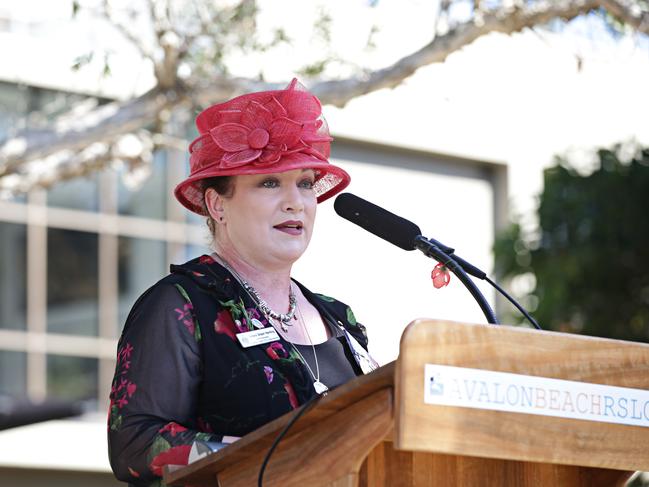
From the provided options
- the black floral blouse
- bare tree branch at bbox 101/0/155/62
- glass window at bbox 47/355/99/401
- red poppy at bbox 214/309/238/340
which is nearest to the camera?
the black floral blouse

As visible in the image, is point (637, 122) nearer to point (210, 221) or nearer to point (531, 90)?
point (531, 90)

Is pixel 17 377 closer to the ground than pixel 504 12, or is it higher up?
closer to the ground

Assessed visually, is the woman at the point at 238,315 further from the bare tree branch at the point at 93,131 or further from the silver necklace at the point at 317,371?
the bare tree branch at the point at 93,131

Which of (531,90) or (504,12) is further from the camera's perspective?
(531,90)

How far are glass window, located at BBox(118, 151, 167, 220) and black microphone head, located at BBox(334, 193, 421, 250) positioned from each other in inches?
294

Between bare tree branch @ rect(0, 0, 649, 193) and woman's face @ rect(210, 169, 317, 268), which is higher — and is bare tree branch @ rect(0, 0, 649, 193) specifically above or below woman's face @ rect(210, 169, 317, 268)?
above

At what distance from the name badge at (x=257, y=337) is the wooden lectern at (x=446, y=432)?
0.52 metres

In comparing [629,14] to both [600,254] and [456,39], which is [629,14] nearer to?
[456,39]

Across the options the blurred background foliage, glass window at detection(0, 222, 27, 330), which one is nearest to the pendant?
the blurred background foliage

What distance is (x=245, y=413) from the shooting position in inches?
109

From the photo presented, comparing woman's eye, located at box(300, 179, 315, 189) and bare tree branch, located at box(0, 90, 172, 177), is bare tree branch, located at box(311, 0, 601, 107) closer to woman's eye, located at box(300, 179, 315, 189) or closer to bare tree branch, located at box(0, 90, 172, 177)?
bare tree branch, located at box(0, 90, 172, 177)

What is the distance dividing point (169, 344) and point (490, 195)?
967cm

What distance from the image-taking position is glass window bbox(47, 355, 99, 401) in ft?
32.6

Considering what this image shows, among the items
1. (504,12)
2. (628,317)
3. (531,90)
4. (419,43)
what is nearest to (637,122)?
(531,90)
